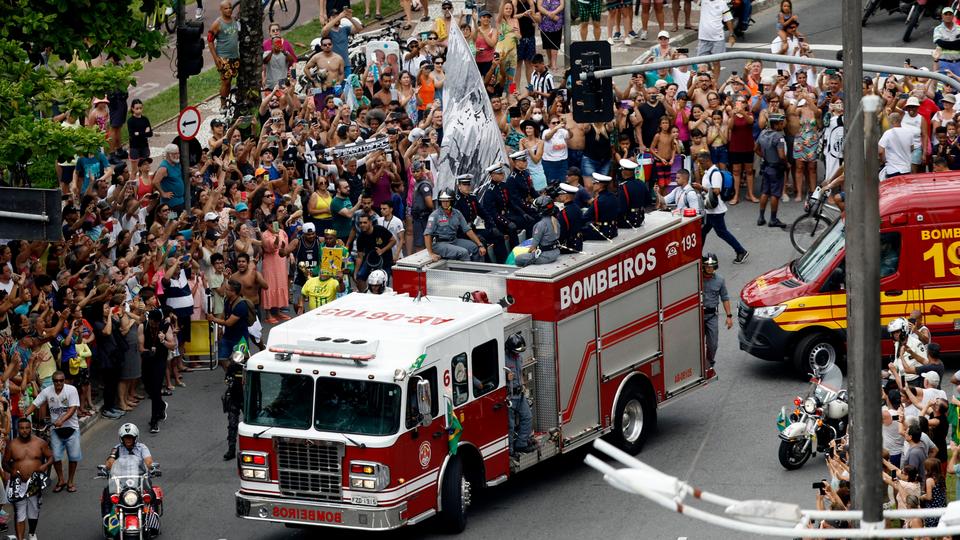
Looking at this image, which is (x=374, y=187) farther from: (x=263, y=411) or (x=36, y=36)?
(x=263, y=411)

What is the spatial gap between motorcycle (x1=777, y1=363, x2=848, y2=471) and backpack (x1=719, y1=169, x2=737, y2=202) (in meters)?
8.41

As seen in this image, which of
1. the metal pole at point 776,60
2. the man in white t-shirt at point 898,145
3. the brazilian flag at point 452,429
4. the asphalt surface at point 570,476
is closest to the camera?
the metal pole at point 776,60

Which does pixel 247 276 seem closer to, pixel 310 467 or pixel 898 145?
pixel 310 467

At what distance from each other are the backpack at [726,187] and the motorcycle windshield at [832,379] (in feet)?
26.6

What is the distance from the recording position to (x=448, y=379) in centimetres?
1967

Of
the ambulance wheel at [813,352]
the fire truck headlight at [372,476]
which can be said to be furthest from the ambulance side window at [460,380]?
the ambulance wheel at [813,352]

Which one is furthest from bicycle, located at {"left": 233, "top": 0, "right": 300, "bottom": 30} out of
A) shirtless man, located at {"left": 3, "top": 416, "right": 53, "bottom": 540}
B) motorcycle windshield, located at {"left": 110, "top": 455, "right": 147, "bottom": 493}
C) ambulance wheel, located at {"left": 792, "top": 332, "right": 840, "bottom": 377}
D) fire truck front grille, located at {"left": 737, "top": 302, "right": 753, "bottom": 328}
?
motorcycle windshield, located at {"left": 110, "top": 455, "right": 147, "bottom": 493}

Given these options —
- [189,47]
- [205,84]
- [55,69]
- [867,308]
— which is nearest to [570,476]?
[55,69]

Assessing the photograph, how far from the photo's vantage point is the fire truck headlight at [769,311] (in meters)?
24.4

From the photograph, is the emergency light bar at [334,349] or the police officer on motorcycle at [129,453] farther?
the police officer on motorcycle at [129,453]

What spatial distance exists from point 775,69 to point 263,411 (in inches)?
794

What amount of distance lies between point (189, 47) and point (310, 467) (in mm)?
9399

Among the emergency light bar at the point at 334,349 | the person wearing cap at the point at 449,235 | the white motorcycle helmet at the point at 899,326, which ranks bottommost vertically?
the white motorcycle helmet at the point at 899,326

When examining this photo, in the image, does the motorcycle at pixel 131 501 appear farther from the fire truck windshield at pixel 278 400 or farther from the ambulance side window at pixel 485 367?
the ambulance side window at pixel 485 367
